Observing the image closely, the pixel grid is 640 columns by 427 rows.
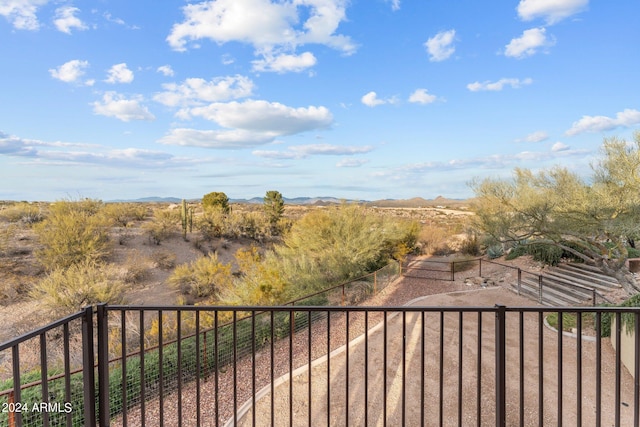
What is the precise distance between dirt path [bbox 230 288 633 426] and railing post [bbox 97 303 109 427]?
4.92 feet

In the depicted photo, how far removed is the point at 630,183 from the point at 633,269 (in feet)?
10.1

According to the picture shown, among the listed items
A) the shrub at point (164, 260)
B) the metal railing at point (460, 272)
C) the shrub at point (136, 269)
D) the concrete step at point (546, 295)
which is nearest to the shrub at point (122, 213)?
the shrub at point (164, 260)

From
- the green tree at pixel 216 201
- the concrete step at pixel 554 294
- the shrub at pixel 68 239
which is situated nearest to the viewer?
the concrete step at pixel 554 294

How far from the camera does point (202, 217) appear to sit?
17797 millimetres

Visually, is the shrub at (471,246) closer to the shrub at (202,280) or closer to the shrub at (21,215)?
the shrub at (202,280)

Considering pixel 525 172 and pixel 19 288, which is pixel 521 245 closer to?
pixel 525 172

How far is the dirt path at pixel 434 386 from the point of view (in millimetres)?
3365

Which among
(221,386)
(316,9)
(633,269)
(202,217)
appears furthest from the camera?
(202,217)

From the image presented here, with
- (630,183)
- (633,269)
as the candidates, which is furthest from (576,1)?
(633,269)

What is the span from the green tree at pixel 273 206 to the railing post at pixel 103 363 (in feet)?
57.7

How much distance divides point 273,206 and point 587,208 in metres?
16.0

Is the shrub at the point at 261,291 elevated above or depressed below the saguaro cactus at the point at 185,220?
below

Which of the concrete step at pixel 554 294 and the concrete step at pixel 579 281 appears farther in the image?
the concrete step at pixel 579 281

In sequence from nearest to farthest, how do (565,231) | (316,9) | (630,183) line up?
1. (316,9)
2. (630,183)
3. (565,231)
